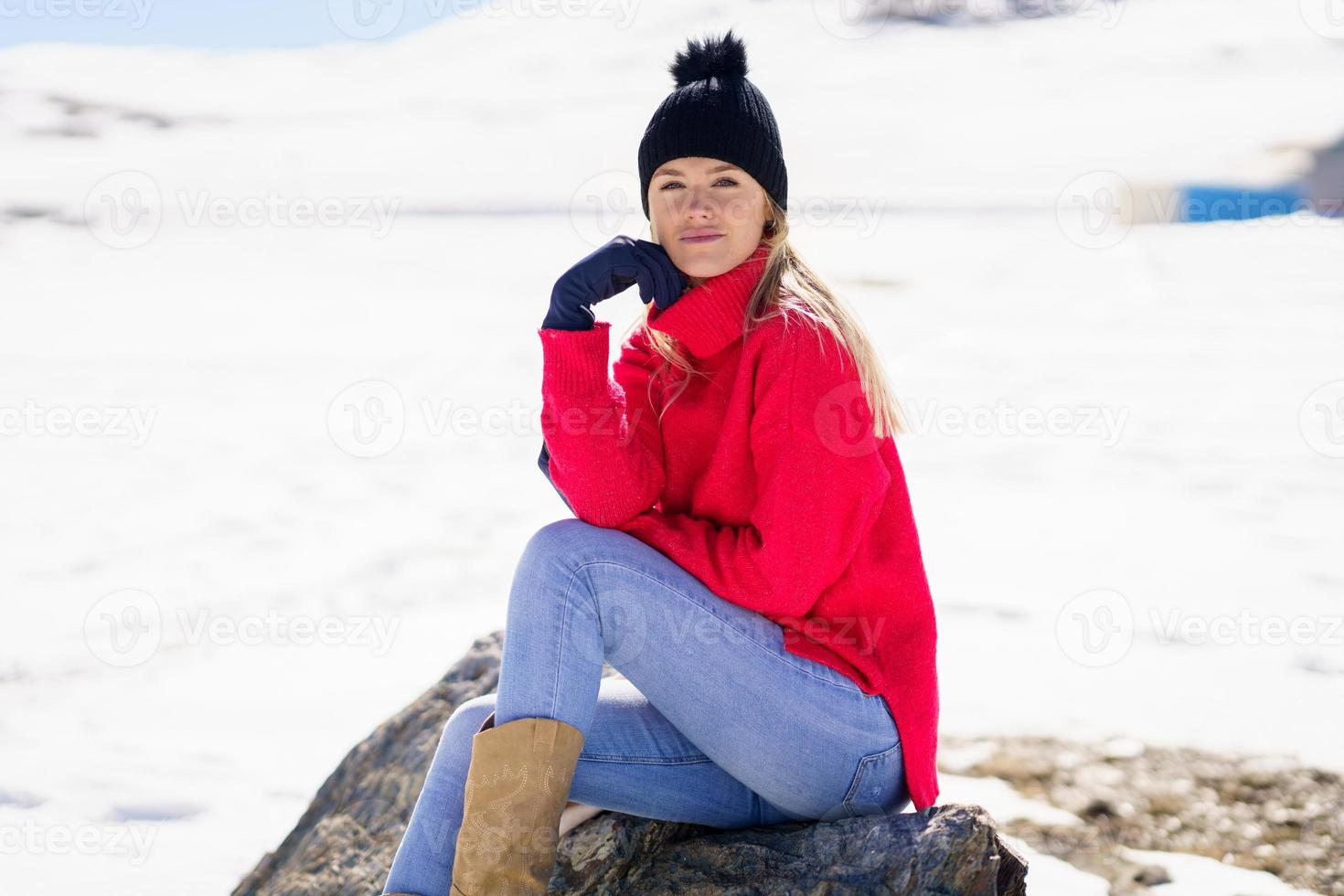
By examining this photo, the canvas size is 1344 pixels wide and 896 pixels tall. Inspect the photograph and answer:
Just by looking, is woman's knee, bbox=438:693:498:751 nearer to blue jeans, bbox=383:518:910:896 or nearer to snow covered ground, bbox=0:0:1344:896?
blue jeans, bbox=383:518:910:896

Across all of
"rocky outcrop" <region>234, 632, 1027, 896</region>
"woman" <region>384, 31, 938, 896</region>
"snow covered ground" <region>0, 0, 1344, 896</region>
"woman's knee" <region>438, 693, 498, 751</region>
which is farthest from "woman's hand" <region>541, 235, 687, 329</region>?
"snow covered ground" <region>0, 0, 1344, 896</region>

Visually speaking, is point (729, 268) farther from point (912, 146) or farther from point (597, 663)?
point (912, 146)

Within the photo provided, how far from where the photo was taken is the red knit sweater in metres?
1.73

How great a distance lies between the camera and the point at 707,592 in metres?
1.77

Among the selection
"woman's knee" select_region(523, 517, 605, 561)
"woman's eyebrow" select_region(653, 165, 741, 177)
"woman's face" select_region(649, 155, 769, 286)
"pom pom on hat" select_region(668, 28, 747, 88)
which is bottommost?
"woman's knee" select_region(523, 517, 605, 561)

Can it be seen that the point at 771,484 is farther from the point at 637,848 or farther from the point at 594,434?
the point at 637,848

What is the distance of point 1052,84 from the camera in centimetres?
1708

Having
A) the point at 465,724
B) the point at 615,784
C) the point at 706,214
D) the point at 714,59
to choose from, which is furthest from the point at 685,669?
the point at 714,59

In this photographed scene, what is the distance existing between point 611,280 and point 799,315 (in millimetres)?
339

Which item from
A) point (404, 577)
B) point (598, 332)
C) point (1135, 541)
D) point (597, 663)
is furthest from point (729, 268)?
point (1135, 541)

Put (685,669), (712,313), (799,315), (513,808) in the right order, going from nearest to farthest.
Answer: (513,808)
(685,669)
(799,315)
(712,313)

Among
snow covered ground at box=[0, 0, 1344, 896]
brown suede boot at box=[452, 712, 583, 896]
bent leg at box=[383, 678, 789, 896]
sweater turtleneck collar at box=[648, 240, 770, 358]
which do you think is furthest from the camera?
snow covered ground at box=[0, 0, 1344, 896]

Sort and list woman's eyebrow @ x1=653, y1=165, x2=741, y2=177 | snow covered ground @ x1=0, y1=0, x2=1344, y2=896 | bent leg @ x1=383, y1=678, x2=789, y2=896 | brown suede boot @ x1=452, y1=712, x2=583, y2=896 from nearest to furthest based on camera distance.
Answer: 1. brown suede boot @ x1=452, y1=712, x2=583, y2=896
2. bent leg @ x1=383, y1=678, x2=789, y2=896
3. woman's eyebrow @ x1=653, y1=165, x2=741, y2=177
4. snow covered ground @ x1=0, y1=0, x2=1344, y2=896

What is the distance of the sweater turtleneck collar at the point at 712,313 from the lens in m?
1.94
